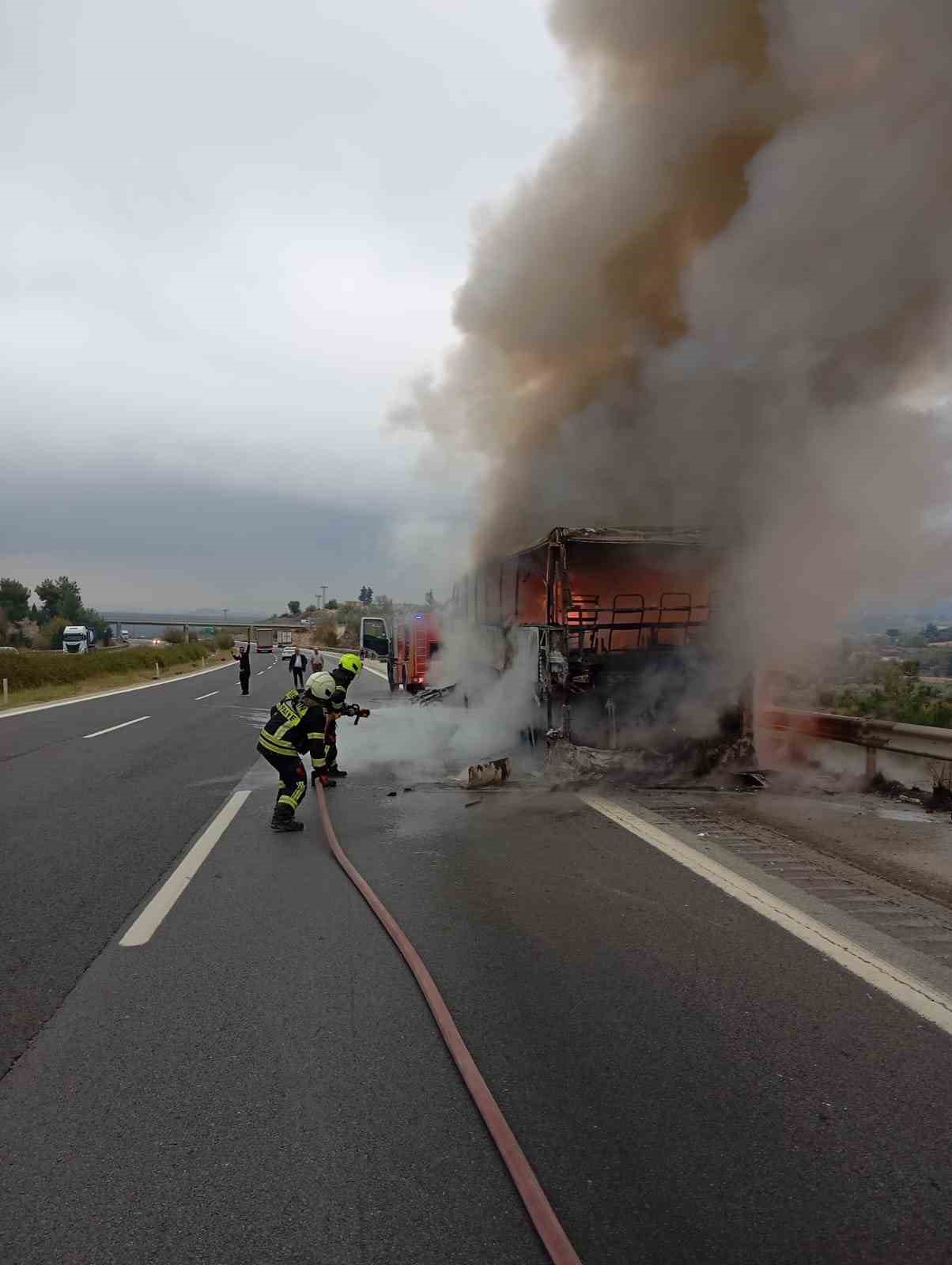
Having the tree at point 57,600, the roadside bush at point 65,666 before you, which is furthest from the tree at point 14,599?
the roadside bush at point 65,666

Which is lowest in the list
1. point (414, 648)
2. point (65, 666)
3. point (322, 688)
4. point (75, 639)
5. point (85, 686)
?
point (85, 686)

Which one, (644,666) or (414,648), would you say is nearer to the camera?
(644,666)

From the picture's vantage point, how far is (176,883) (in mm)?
4414

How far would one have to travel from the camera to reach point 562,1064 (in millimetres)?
2527

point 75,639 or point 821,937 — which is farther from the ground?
point 75,639

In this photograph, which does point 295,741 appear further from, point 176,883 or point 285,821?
point 176,883

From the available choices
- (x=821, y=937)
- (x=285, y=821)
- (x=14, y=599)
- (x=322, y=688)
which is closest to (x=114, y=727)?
(x=285, y=821)

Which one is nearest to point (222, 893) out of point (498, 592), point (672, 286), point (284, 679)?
point (498, 592)

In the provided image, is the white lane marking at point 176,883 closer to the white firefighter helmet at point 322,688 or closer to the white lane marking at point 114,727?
the white firefighter helmet at point 322,688

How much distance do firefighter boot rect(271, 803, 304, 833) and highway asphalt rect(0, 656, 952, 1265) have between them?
3.09 ft

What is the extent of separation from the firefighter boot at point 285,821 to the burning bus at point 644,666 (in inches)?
111

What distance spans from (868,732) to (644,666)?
2.06 meters

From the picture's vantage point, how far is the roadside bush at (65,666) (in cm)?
2273

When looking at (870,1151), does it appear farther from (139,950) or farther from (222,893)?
(222,893)
